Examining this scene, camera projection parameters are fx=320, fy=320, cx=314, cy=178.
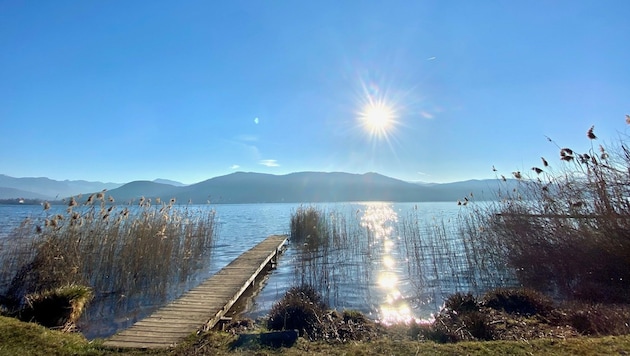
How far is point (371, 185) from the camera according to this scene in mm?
155750

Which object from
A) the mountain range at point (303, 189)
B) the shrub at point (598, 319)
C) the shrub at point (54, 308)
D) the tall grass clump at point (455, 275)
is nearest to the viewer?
the shrub at point (598, 319)

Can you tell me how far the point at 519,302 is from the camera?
22.5 feet

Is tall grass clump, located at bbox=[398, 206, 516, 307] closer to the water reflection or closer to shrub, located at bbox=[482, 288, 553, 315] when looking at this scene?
the water reflection

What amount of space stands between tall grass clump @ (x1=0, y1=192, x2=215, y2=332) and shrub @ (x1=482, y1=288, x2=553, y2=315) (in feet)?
27.4

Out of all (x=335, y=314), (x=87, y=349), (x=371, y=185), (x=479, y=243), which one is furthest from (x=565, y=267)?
(x=371, y=185)

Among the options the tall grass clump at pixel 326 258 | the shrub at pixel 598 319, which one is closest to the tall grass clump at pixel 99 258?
the tall grass clump at pixel 326 258

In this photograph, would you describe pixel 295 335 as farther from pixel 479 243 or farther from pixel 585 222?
pixel 479 243

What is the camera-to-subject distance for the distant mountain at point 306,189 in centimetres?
13500

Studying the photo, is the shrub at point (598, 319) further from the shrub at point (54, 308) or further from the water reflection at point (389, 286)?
the shrub at point (54, 308)

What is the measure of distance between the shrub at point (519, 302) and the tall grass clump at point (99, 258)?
837cm

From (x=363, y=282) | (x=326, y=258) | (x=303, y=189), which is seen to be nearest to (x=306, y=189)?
(x=303, y=189)

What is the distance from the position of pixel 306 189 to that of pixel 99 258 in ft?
460

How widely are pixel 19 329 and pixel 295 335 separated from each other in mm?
3745

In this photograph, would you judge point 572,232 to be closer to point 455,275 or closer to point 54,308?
point 455,275
